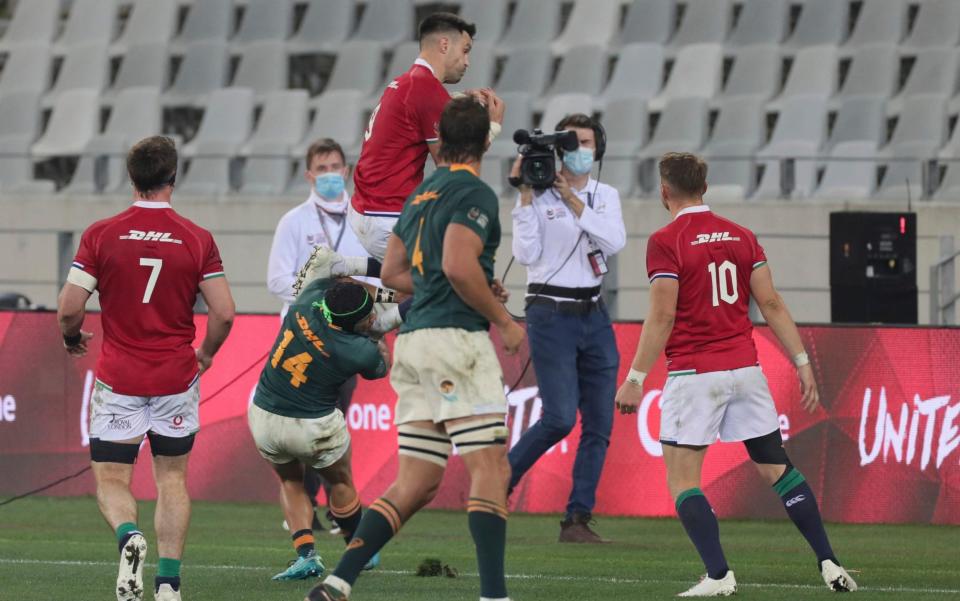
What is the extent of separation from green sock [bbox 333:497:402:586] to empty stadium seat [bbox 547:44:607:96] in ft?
48.0

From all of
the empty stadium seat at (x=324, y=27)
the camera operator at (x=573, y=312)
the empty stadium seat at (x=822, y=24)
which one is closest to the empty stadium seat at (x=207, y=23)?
the empty stadium seat at (x=324, y=27)

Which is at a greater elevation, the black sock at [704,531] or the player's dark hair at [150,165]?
the player's dark hair at [150,165]

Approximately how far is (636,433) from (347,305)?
419 centimetres

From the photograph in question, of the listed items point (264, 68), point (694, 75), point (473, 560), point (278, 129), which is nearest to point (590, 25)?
point (694, 75)

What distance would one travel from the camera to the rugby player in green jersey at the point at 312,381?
8070mm

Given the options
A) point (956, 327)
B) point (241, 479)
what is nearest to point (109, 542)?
point (241, 479)

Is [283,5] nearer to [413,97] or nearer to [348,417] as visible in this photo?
[348,417]

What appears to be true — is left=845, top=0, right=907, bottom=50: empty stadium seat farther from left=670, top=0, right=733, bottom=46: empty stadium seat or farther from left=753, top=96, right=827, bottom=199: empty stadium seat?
left=670, top=0, right=733, bottom=46: empty stadium seat

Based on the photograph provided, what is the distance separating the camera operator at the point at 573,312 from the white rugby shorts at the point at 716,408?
1.95m

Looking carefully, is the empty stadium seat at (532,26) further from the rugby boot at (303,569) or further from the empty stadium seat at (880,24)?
the rugby boot at (303,569)

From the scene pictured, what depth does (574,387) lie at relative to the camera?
31.6 feet

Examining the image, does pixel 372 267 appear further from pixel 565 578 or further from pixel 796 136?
pixel 796 136

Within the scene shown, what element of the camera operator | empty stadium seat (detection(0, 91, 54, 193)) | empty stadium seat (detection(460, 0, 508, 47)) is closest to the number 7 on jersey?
the camera operator

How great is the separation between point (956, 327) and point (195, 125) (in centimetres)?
1416
